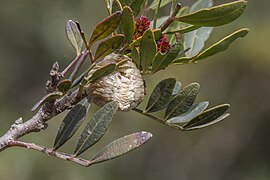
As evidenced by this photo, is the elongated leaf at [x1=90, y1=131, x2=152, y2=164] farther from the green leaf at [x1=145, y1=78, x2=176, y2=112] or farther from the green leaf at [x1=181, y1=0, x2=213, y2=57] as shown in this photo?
the green leaf at [x1=181, y1=0, x2=213, y2=57]

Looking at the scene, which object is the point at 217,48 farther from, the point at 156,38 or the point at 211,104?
the point at 211,104

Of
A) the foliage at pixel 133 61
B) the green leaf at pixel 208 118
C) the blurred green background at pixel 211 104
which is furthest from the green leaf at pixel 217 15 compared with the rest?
the blurred green background at pixel 211 104

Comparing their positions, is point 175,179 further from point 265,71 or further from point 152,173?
point 265,71

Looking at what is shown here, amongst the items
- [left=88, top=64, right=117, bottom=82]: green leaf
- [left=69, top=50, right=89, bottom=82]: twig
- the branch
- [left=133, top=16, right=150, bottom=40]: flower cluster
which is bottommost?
the branch

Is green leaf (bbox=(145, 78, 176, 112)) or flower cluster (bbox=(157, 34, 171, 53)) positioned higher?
flower cluster (bbox=(157, 34, 171, 53))

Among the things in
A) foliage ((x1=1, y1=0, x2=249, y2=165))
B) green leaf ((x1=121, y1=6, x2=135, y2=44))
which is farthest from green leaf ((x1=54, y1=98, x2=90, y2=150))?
green leaf ((x1=121, y1=6, x2=135, y2=44))

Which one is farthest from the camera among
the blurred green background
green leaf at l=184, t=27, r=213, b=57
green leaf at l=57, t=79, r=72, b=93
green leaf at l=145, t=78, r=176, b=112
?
the blurred green background
